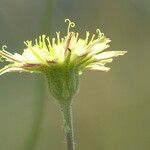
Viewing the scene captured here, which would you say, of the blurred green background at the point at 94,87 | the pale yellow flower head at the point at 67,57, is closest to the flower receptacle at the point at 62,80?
the pale yellow flower head at the point at 67,57

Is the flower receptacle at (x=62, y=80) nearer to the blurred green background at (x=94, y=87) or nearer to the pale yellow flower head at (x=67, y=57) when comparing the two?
the pale yellow flower head at (x=67, y=57)

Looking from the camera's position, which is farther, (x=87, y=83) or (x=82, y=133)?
(x=87, y=83)

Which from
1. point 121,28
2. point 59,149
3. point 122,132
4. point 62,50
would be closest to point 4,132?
point 59,149

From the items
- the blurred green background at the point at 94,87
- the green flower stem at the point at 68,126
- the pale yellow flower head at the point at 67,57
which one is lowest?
the green flower stem at the point at 68,126

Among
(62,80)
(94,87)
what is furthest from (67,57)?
(94,87)

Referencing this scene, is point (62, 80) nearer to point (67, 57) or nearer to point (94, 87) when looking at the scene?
point (67, 57)

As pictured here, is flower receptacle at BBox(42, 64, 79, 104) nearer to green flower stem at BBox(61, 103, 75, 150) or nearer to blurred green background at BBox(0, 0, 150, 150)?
green flower stem at BBox(61, 103, 75, 150)

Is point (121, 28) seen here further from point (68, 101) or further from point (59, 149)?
point (68, 101)
